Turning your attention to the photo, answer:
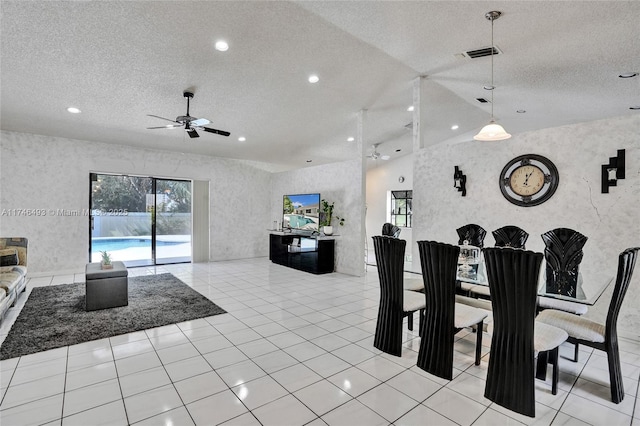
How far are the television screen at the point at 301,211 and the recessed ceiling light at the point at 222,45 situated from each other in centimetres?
390

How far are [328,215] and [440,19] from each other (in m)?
4.35

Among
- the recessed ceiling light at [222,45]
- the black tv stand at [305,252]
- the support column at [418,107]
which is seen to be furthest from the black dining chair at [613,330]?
the black tv stand at [305,252]

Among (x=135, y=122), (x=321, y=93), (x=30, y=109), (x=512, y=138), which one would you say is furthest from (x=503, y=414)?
(x=30, y=109)

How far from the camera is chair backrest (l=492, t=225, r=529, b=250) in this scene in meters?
3.70

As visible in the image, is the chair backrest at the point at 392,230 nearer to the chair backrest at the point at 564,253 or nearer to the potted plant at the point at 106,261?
the chair backrest at the point at 564,253

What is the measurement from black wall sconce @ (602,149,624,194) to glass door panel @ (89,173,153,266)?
8251mm

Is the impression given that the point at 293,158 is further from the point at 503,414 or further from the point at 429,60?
the point at 503,414

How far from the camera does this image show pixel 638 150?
3.22 m

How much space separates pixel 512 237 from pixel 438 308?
6.20 ft

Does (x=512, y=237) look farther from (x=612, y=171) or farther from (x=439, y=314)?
(x=439, y=314)

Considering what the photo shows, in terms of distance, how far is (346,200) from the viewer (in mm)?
6602

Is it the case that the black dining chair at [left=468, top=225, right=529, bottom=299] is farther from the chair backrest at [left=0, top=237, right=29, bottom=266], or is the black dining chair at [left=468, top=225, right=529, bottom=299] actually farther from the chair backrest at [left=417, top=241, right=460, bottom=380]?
the chair backrest at [left=0, top=237, right=29, bottom=266]

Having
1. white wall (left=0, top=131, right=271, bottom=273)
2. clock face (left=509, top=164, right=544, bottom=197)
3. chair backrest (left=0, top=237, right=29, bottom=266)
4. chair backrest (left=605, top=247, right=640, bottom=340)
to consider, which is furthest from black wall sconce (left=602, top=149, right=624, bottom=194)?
chair backrest (left=0, top=237, right=29, bottom=266)

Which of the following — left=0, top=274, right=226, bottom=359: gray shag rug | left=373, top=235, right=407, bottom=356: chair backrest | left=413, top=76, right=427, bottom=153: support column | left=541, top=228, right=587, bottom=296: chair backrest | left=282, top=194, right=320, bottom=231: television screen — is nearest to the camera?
left=373, top=235, right=407, bottom=356: chair backrest
